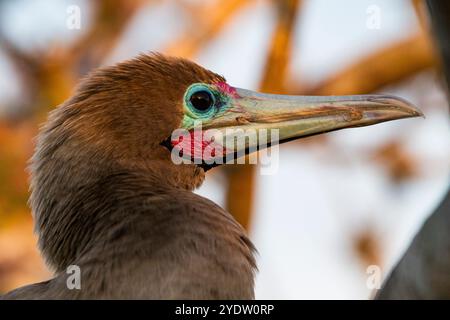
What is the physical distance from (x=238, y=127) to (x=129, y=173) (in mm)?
738

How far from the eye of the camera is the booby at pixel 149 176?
3.87 metres

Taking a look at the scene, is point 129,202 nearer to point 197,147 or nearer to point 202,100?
point 197,147

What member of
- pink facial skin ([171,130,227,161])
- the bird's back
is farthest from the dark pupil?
the bird's back

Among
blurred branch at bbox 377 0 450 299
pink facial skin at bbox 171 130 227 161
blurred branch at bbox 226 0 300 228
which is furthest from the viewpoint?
blurred branch at bbox 226 0 300 228

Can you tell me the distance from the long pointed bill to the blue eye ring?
60 millimetres

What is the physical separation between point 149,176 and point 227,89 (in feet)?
2.55

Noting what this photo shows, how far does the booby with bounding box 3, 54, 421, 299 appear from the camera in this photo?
12.7 ft

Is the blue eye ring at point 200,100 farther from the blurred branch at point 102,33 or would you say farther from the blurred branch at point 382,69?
the blurred branch at point 102,33

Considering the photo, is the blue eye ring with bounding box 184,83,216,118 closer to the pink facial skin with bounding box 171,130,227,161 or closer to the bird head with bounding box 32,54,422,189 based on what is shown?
the bird head with bounding box 32,54,422,189

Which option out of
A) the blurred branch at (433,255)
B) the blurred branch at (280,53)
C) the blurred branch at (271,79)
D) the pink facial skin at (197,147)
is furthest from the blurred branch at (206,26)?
the blurred branch at (433,255)

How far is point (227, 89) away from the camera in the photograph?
16.9 ft

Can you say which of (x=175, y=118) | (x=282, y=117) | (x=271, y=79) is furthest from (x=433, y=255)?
(x=271, y=79)
